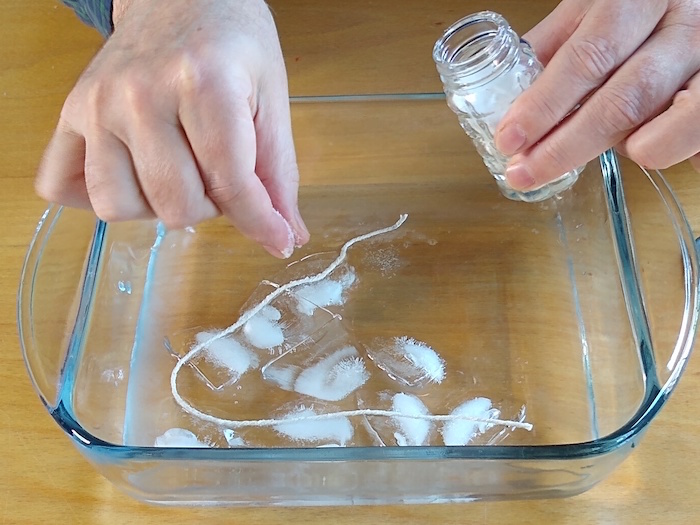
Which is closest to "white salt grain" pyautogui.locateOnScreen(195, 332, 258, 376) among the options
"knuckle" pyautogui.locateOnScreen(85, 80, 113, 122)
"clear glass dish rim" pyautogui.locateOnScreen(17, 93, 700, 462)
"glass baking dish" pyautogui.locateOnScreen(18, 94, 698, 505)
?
"glass baking dish" pyautogui.locateOnScreen(18, 94, 698, 505)

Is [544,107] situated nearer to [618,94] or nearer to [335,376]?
[618,94]

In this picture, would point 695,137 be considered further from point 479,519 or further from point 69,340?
point 69,340

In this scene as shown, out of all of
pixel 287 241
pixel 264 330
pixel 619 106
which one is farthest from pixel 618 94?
pixel 264 330

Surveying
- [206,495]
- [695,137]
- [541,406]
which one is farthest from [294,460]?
[695,137]

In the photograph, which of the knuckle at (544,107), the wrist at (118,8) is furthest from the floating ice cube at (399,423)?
the wrist at (118,8)

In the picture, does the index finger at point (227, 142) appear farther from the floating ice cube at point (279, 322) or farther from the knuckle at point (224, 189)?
the floating ice cube at point (279, 322)

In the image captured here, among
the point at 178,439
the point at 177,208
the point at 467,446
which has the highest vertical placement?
the point at 177,208
